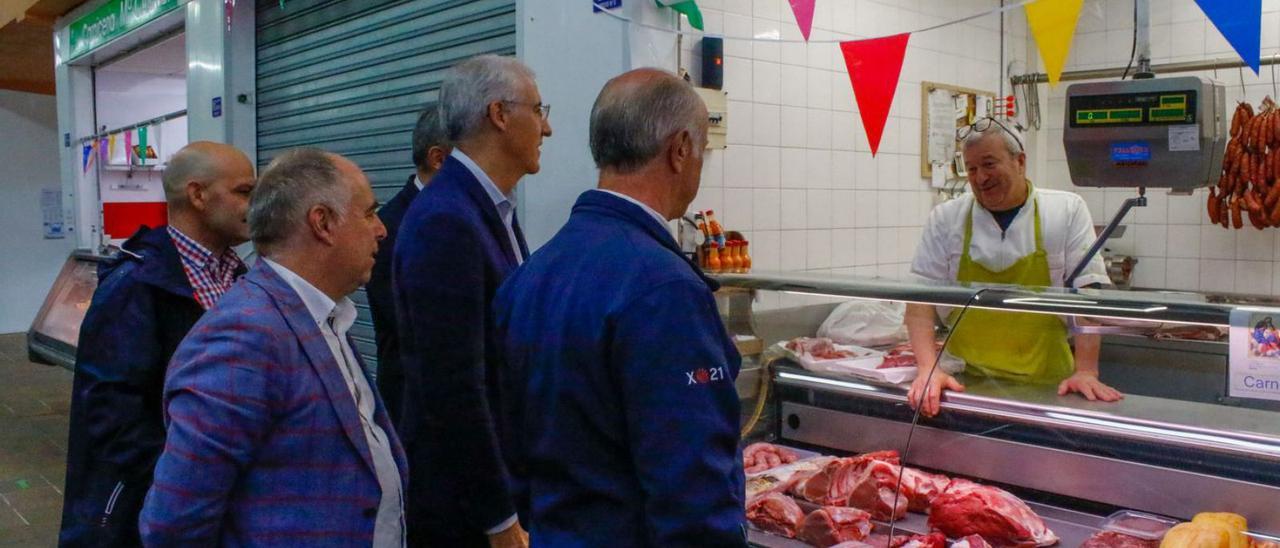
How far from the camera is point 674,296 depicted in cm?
154

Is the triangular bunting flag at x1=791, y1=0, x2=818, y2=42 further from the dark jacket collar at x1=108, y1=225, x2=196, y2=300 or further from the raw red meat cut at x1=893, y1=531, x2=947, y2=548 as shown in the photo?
the dark jacket collar at x1=108, y1=225, x2=196, y2=300

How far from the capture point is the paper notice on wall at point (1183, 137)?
311cm

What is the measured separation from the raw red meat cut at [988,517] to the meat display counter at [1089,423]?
0.05 m

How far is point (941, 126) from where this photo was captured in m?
6.61

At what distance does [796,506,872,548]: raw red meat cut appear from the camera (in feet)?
9.12

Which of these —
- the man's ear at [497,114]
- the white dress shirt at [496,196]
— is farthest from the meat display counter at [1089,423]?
the man's ear at [497,114]

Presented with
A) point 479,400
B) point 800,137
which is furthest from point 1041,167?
point 479,400

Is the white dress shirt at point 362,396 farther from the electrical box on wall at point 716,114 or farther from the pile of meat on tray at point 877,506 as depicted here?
the electrical box on wall at point 716,114

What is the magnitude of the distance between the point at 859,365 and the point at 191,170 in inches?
75.7

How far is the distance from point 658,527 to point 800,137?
4.37 metres

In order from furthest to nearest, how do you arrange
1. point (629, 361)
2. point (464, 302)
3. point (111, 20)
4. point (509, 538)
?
point (111, 20), point (509, 538), point (464, 302), point (629, 361)

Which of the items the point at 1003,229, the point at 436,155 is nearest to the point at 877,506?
the point at 1003,229

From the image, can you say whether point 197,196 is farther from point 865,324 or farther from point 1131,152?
point 1131,152

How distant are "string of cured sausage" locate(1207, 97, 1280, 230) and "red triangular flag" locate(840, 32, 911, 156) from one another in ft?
8.76
